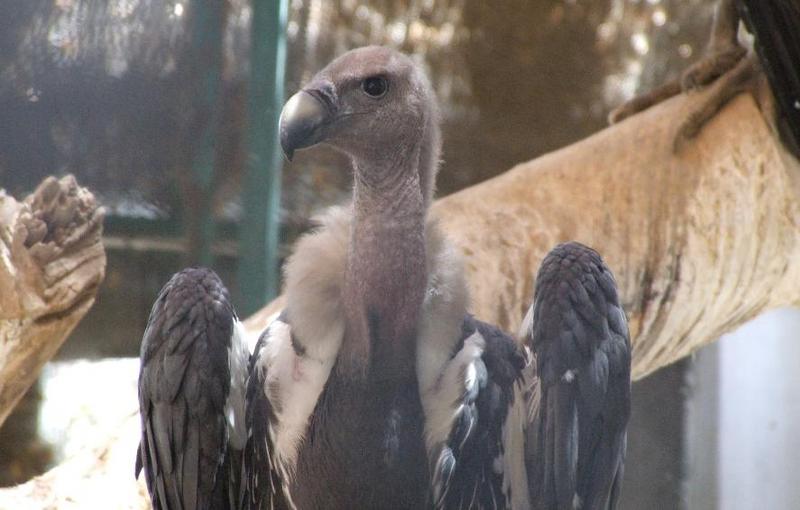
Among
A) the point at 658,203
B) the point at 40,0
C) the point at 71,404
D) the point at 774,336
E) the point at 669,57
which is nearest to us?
the point at 40,0

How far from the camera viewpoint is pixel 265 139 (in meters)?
2.14

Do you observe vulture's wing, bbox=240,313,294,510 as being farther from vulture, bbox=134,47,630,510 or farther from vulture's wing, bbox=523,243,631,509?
vulture's wing, bbox=523,243,631,509

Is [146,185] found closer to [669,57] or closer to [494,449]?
[494,449]

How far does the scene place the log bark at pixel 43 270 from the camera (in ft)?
5.29

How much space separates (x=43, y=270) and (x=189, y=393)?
0.43m

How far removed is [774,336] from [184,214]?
176 cm

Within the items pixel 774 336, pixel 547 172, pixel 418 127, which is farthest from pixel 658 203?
pixel 418 127

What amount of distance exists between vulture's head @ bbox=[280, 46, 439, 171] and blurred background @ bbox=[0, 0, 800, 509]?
54cm

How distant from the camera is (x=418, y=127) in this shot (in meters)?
1.34

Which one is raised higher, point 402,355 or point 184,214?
point 184,214

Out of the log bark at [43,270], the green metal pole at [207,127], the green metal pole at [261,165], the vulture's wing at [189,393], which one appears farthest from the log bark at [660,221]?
the vulture's wing at [189,393]

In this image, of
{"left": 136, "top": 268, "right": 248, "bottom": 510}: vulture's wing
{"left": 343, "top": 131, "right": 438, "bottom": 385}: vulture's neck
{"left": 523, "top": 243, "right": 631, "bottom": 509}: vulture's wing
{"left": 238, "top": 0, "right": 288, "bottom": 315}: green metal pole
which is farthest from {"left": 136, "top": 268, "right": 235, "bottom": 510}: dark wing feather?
{"left": 238, "top": 0, "right": 288, "bottom": 315}: green metal pole

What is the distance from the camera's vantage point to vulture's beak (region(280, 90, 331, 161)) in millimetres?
1188

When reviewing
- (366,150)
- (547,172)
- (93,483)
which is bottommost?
(93,483)
